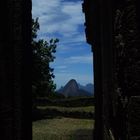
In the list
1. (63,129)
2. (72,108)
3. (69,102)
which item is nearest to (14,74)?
(63,129)

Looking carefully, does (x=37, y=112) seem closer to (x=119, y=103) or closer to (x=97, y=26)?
(x=97, y=26)

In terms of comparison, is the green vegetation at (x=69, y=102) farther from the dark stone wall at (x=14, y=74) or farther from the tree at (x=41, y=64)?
the dark stone wall at (x=14, y=74)

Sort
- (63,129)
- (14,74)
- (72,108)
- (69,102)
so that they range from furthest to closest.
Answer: (69,102)
(72,108)
(63,129)
(14,74)

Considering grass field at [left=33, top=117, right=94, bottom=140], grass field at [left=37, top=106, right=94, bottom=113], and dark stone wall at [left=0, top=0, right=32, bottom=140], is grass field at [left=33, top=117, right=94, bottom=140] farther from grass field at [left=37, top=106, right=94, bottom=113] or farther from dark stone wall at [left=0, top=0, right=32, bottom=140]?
dark stone wall at [left=0, top=0, right=32, bottom=140]

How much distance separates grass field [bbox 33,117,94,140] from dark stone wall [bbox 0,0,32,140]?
9.33 m

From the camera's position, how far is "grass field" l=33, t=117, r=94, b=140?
21.4 meters

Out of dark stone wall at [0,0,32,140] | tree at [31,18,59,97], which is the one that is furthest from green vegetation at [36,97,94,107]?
dark stone wall at [0,0,32,140]

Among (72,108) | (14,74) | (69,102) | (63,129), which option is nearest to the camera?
(14,74)

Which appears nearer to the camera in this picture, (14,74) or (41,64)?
(14,74)

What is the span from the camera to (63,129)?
24297 millimetres

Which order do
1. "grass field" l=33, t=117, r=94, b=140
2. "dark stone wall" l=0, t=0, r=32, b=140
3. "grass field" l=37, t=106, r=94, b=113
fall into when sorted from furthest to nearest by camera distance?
"grass field" l=37, t=106, r=94, b=113 → "grass field" l=33, t=117, r=94, b=140 → "dark stone wall" l=0, t=0, r=32, b=140

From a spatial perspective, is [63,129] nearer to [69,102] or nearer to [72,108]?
[72,108]

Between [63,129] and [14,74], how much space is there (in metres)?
14.5

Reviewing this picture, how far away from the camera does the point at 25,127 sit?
10219mm
